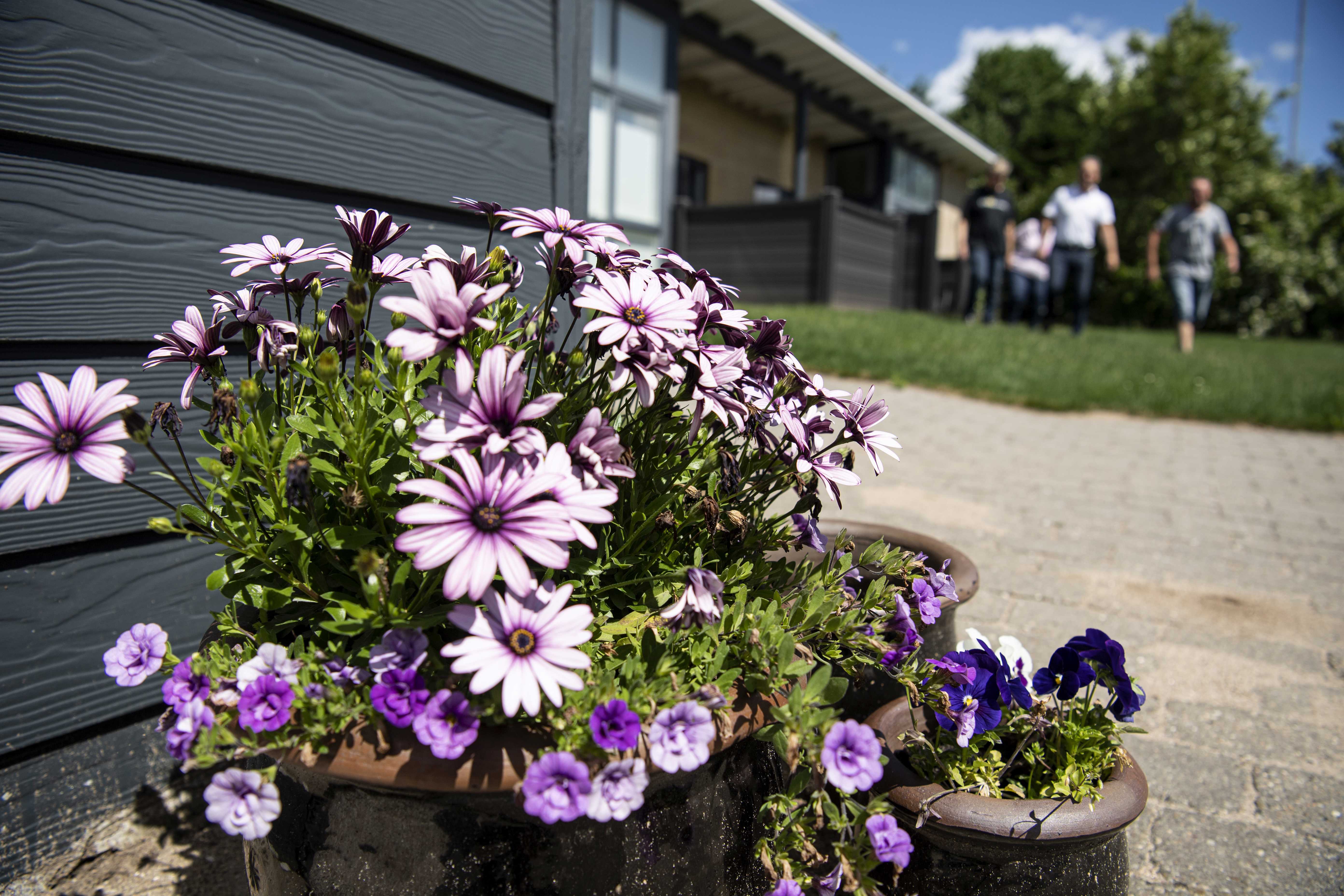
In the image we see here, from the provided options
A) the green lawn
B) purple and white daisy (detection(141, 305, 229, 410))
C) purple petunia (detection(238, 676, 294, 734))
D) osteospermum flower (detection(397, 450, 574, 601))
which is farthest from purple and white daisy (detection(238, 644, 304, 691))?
the green lawn

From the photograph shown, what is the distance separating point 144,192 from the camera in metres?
1.72

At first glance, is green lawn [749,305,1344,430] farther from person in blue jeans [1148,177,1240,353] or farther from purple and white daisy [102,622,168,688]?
purple and white daisy [102,622,168,688]

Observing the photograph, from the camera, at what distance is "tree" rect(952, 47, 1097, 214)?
1254 inches

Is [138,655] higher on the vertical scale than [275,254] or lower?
lower

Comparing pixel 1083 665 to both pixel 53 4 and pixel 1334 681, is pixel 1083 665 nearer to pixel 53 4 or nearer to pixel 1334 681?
pixel 1334 681

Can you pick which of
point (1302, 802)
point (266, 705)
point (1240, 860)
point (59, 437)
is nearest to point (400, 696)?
point (266, 705)

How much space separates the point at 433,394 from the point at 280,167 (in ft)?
4.27

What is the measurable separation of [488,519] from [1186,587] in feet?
11.2

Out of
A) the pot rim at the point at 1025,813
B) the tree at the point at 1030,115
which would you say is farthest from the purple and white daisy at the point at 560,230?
the tree at the point at 1030,115

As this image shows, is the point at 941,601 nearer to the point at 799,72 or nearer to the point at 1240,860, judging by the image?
the point at 1240,860

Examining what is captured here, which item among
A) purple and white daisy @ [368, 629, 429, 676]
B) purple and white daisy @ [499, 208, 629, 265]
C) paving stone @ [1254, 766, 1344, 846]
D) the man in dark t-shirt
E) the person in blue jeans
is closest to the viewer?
purple and white daisy @ [368, 629, 429, 676]

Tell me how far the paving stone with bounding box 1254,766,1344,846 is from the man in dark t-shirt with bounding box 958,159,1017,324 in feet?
31.3

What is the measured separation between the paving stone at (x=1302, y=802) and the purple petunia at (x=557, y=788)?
6.02ft

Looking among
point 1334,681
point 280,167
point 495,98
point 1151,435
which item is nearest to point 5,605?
point 280,167
